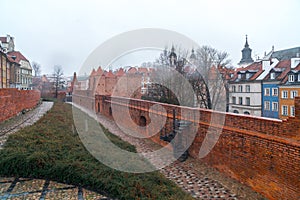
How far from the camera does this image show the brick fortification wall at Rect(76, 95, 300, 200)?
5.36 m

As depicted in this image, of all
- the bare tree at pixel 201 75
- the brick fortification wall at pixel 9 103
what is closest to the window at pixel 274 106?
the bare tree at pixel 201 75

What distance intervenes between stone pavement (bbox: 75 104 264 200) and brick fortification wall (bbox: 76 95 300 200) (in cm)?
22

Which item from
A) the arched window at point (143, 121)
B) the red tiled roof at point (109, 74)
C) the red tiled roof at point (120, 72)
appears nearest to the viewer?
the arched window at point (143, 121)

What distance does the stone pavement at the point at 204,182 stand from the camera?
6.21 m

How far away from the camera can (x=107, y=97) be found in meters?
22.8

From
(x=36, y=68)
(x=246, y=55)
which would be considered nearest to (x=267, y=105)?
(x=246, y=55)

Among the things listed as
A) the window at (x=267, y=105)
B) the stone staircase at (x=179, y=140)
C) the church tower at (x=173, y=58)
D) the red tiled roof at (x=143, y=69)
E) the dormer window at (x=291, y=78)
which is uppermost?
the church tower at (x=173, y=58)

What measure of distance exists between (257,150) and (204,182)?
1.79 metres

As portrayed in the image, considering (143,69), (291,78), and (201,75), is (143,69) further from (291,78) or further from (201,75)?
(291,78)

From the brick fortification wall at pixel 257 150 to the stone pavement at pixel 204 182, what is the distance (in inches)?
8.6

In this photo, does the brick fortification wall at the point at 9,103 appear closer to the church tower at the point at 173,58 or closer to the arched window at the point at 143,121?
the arched window at the point at 143,121

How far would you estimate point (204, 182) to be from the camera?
704 cm

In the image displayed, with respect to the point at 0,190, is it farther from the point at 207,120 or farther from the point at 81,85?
the point at 81,85

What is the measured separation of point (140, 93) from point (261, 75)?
17.0 meters
